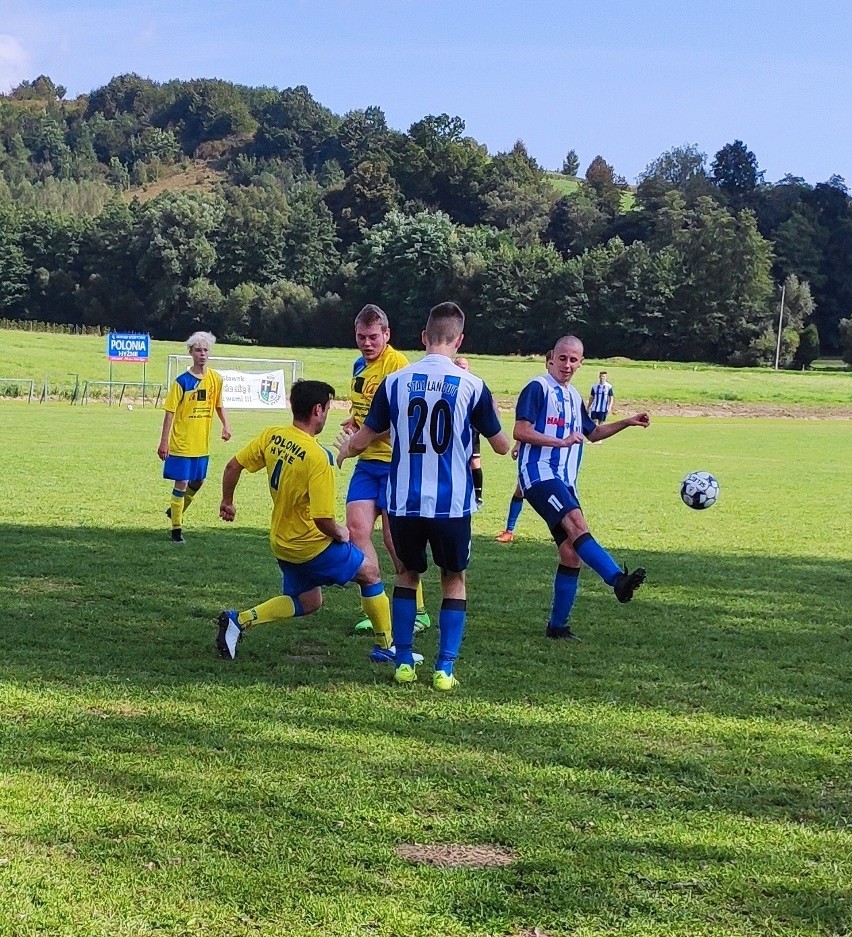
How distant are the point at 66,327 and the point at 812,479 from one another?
2763 inches

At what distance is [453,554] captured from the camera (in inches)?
239

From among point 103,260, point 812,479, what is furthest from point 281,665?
point 103,260

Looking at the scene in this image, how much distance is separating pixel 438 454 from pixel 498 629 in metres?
2.09

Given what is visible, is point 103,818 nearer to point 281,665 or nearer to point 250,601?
point 281,665

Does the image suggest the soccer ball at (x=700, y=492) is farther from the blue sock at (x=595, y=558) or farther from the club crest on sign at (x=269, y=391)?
the club crest on sign at (x=269, y=391)

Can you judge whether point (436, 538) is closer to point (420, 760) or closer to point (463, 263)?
point (420, 760)

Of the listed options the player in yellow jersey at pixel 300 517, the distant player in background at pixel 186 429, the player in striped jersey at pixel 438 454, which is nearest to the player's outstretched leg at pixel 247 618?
the player in yellow jersey at pixel 300 517

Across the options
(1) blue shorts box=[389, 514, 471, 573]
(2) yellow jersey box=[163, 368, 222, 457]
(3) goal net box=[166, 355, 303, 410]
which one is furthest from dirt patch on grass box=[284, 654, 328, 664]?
(3) goal net box=[166, 355, 303, 410]

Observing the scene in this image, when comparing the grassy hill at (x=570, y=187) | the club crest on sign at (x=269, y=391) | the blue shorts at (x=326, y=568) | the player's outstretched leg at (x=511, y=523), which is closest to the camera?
the blue shorts at (x=326, y=568)

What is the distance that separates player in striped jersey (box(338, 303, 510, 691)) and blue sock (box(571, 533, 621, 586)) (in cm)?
138

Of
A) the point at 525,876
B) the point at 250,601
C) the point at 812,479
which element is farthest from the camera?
the point at 812,479

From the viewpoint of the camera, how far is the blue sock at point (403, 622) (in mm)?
6195

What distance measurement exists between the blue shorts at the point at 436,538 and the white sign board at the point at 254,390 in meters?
32.2

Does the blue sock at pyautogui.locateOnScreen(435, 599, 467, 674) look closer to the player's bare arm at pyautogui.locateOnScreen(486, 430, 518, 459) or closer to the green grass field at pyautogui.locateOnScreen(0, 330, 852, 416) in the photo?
the player's bare arm at pyautogui.locateOnScreen(486, 430, 518, 459)
